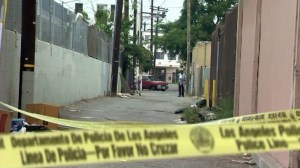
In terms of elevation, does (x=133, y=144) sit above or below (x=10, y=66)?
below

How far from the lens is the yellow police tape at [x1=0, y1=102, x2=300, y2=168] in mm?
3035

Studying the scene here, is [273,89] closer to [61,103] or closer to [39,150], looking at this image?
[39,150]

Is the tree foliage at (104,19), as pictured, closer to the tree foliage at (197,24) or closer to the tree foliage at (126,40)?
the tree foliage at (126,40)

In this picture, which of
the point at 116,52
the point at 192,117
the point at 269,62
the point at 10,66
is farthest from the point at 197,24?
the point at 269,62

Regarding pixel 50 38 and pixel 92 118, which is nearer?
pixel 92 118

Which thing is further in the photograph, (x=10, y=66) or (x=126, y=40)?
(x=126, y=40)

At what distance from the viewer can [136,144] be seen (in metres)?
3.10

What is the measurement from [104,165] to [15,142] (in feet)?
13.1

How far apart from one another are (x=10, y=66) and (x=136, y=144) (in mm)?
7680

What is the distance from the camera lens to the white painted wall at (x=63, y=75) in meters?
13.0

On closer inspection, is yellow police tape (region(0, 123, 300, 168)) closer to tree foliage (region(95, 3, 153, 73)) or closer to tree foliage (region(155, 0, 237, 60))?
tree foliage (region(95, 3, 153, 73))

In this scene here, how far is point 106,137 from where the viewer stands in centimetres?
316

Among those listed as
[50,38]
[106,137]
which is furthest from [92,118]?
[106,137]

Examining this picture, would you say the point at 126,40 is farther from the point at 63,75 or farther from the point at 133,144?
the point at 133,144
